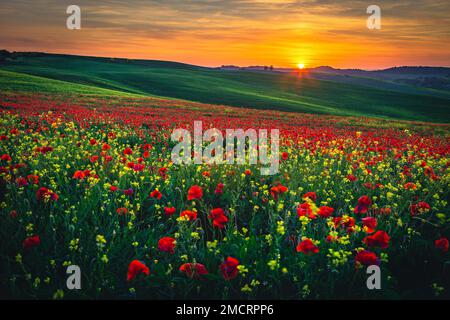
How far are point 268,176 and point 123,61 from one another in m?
88.7

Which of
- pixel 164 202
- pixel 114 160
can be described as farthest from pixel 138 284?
pixel 114 160

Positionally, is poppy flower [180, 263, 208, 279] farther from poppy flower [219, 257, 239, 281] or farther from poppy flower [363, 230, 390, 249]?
poppy flower [363, 230, 390, 249]

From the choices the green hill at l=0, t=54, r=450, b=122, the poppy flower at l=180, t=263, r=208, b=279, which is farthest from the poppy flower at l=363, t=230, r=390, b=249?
the green hill at l=0, t=54, r=450, b=122

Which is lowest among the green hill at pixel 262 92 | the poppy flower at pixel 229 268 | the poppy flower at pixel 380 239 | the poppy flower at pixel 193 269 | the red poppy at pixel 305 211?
the poppy flower at pixel 193 269

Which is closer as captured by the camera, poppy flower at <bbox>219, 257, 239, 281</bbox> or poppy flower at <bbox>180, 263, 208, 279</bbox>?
poppy flower at <bbox>219, 257, 239, 281</bbox>

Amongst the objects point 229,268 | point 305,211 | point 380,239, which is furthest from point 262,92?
point 229,268

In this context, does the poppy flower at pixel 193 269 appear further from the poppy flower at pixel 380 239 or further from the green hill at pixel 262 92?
the green hill at pixel 262 92

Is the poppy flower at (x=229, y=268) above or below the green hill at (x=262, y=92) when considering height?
below

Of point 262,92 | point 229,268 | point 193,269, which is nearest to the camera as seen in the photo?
point 229,268

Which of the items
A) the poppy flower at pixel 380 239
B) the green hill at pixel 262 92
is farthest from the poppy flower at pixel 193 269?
the green hill at pixel 262 92

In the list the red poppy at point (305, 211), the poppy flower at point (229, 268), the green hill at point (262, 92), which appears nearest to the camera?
the poppy flower at point (229, 268)

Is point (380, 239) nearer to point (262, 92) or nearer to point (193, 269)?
point (193, 269)

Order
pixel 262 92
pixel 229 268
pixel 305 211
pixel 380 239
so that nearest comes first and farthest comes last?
pixel 229 268
pixel 380 239
pixel 305 211
pixel 262 92

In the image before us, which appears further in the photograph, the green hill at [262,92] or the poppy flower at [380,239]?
the green hill at [262,92]
